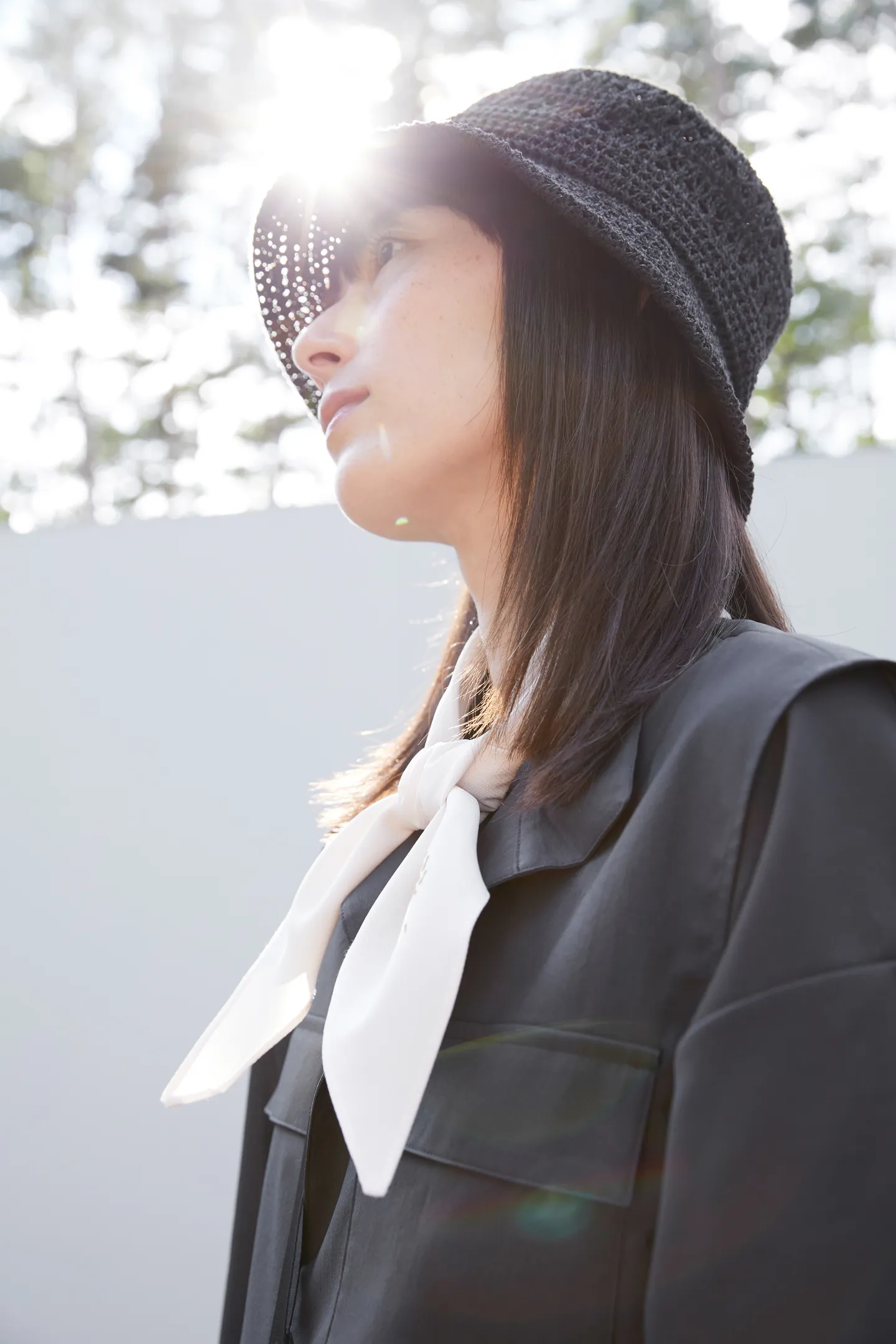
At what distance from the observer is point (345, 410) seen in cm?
130

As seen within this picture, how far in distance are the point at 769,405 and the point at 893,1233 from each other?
1264 cm

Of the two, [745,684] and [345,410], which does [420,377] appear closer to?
[345,410]

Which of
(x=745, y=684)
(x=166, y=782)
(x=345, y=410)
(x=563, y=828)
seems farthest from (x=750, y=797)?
(x=166, y=782)

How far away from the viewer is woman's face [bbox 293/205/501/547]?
123cm

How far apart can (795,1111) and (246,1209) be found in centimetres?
96

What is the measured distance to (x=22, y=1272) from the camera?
8.50ft

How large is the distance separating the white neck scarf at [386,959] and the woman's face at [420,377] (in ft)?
0.98

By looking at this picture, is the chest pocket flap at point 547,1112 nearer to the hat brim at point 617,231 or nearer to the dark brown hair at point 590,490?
the dark brown hair at point 590,490

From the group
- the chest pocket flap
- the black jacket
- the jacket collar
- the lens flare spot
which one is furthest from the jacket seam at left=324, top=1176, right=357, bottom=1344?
the jacket collar

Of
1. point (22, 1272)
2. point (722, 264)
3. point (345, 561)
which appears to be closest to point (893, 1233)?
point (722, 264)

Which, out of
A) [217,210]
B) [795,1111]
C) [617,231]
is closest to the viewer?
[795,1111]

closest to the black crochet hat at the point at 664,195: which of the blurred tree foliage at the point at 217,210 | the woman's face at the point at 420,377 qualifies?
the woman's face at the point at 420,377

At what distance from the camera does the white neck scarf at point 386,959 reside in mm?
895

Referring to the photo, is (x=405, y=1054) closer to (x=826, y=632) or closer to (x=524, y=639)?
(x=524, y=639)
